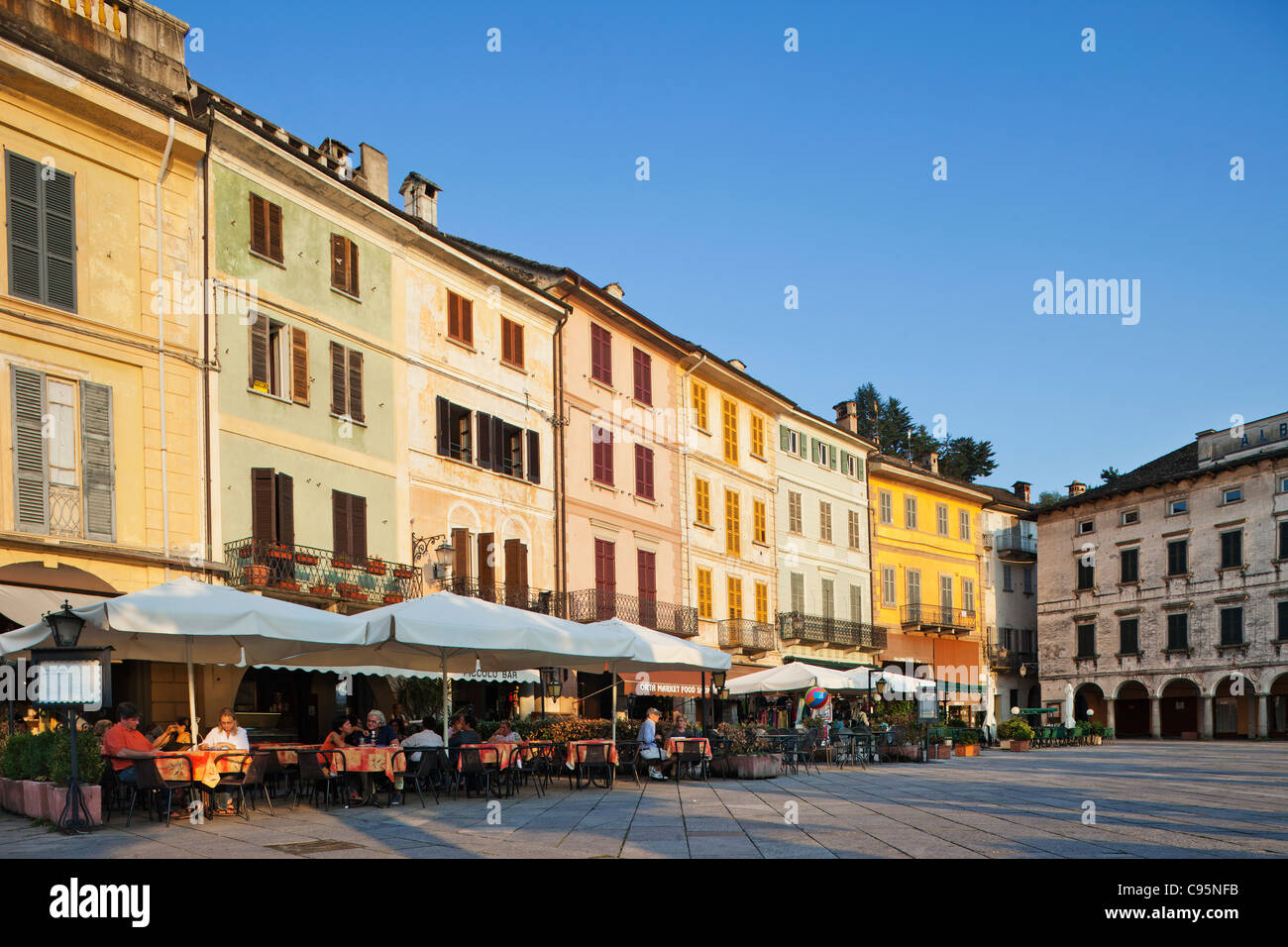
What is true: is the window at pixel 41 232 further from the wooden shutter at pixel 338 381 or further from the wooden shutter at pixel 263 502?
the wooden shutter at pixel 338 381

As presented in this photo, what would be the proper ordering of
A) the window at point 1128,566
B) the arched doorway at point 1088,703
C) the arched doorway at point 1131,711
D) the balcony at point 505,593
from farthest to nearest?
1. the arched doorway at point 1088,703
2. the arched doorway at point 1131,711
3. the window at point 1128,566
4. the balcony at point 505,593

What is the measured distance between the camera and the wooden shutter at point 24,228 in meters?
16.9

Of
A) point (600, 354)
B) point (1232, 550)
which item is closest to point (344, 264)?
point (600, 354)

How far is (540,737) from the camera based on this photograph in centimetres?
1934

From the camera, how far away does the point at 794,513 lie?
41156mm

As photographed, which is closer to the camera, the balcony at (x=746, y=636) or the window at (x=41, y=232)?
the window at (x=41, y=232)

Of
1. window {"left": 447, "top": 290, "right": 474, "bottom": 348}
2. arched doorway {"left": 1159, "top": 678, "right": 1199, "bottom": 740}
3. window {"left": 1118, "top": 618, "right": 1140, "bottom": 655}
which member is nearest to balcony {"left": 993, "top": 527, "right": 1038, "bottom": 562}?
window {"left": 1118, "top": 618, "right": 1140, "bottom": 655}

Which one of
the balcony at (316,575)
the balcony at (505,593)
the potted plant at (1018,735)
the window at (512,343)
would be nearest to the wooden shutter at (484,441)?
the window at (512,343)

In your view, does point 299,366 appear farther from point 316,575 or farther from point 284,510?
point 316,575

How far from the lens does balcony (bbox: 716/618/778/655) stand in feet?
117

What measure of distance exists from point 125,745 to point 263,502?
8.11m

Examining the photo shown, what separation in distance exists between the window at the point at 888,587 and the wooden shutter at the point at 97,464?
33414mm

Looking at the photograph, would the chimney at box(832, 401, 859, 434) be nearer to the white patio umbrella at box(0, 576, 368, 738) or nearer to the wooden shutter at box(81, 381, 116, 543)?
the wooden shutter at box(81, 381, 116, 543)
